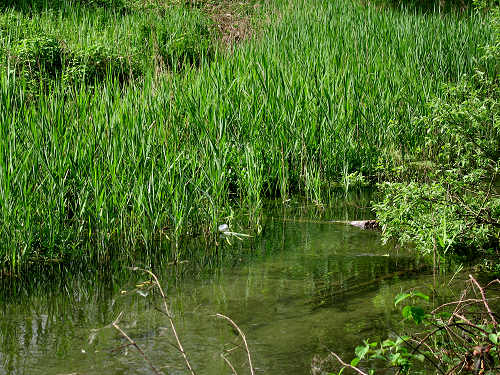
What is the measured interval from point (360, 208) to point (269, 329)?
2.52 m

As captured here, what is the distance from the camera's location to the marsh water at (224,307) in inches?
120

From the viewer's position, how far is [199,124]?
5.59 meters

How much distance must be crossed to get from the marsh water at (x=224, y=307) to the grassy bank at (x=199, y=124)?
39 cm

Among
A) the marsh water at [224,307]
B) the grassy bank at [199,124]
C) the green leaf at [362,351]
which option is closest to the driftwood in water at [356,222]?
the marsh water at [224,307]

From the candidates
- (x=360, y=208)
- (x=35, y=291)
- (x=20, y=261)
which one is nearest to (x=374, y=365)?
(x=35, y=291)

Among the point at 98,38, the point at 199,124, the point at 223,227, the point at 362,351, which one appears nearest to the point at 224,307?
the point at 223,227

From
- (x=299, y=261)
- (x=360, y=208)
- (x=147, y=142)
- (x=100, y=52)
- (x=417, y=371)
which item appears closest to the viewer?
(x=417, y=371)

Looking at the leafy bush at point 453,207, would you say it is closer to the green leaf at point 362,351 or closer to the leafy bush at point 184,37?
the green leaf at point 362,351

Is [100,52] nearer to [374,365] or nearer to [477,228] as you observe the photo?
[477,228]

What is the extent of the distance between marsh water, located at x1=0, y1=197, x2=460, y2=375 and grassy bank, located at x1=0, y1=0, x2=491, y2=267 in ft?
1.28

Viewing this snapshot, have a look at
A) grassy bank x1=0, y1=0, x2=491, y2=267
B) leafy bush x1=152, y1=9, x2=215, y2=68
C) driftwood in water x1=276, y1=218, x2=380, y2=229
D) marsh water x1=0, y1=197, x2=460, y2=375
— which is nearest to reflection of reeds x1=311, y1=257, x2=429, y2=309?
marsh water x1=0, y1=197, x2=460, y2=375

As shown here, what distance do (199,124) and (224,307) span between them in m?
2.27

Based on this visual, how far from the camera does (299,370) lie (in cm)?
296

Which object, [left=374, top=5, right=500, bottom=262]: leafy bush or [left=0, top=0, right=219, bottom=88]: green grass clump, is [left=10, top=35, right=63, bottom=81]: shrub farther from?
[left=374, top=5, right=500, bottom=262]: leafy bush
